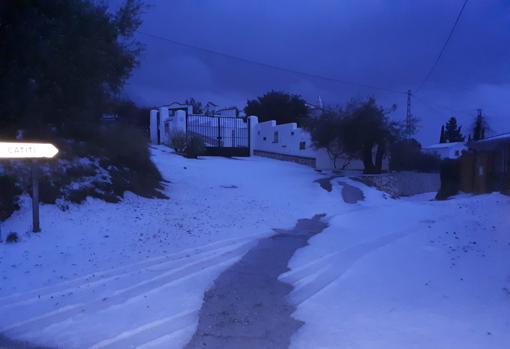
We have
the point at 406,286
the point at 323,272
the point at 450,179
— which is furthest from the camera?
the point at 450,179

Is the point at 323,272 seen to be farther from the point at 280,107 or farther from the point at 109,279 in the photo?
the point at 280,107

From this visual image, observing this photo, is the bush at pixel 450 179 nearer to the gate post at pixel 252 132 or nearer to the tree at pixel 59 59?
the gate post at pixel 252 132

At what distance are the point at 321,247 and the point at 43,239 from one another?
513 cm

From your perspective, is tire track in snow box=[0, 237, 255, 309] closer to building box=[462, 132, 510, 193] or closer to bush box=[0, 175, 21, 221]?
bush box=[0, 175, 21, 221]

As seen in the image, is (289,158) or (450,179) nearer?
(450,179)

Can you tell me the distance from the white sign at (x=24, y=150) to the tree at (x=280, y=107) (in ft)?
131

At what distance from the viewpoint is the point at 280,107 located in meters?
49.0

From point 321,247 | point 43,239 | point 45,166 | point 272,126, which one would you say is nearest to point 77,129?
point 45,166

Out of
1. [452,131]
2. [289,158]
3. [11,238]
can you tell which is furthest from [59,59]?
[452,131]

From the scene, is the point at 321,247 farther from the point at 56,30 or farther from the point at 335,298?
the point at 56,30

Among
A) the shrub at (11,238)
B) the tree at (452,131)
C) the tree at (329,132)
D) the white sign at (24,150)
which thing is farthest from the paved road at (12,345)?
the tree at (452,131)

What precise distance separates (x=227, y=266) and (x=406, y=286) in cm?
282

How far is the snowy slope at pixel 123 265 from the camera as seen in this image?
494cm

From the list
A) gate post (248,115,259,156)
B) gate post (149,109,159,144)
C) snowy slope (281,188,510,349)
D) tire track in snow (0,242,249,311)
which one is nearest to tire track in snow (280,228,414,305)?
snowy slope (281,188,510,349)
